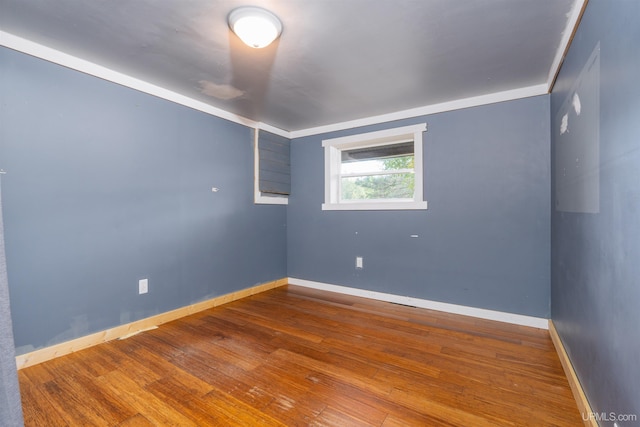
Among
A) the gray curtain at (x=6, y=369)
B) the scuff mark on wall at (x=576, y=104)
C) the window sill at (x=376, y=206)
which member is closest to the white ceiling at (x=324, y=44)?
the scuff mark on wall at (x=576, y=104)

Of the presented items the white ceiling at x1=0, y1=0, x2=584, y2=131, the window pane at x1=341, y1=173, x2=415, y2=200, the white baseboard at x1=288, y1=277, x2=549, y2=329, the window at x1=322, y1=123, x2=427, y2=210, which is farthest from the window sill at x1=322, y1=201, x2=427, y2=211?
the white ceiling at x1=0, y1=0, x2=584, y2=131

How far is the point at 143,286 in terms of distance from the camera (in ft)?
8.13

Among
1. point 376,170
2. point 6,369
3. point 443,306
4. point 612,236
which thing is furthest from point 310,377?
point 376,170

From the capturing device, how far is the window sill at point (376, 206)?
3.06 metres

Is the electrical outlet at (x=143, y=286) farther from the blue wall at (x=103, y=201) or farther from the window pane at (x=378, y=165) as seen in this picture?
the window pane at (x=378, y=165)

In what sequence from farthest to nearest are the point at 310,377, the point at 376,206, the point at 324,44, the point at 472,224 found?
1. the point at 376,206
2. the point at 472,224
3. the point at 324,44
4. the point at 310,377

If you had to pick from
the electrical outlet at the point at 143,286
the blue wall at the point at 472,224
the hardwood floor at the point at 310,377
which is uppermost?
the blue wall at the point at 472,224

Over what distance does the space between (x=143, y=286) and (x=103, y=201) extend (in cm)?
79

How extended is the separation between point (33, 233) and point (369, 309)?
280cm

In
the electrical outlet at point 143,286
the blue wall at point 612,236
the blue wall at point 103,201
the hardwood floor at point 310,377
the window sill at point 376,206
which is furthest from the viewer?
the window sill at point 376,206

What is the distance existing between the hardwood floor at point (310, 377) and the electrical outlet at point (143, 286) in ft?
1.17

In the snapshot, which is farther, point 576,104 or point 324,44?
point 324,44

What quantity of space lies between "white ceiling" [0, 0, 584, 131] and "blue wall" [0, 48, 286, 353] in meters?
0.30

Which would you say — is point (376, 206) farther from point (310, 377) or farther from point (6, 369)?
point (6, 369)
